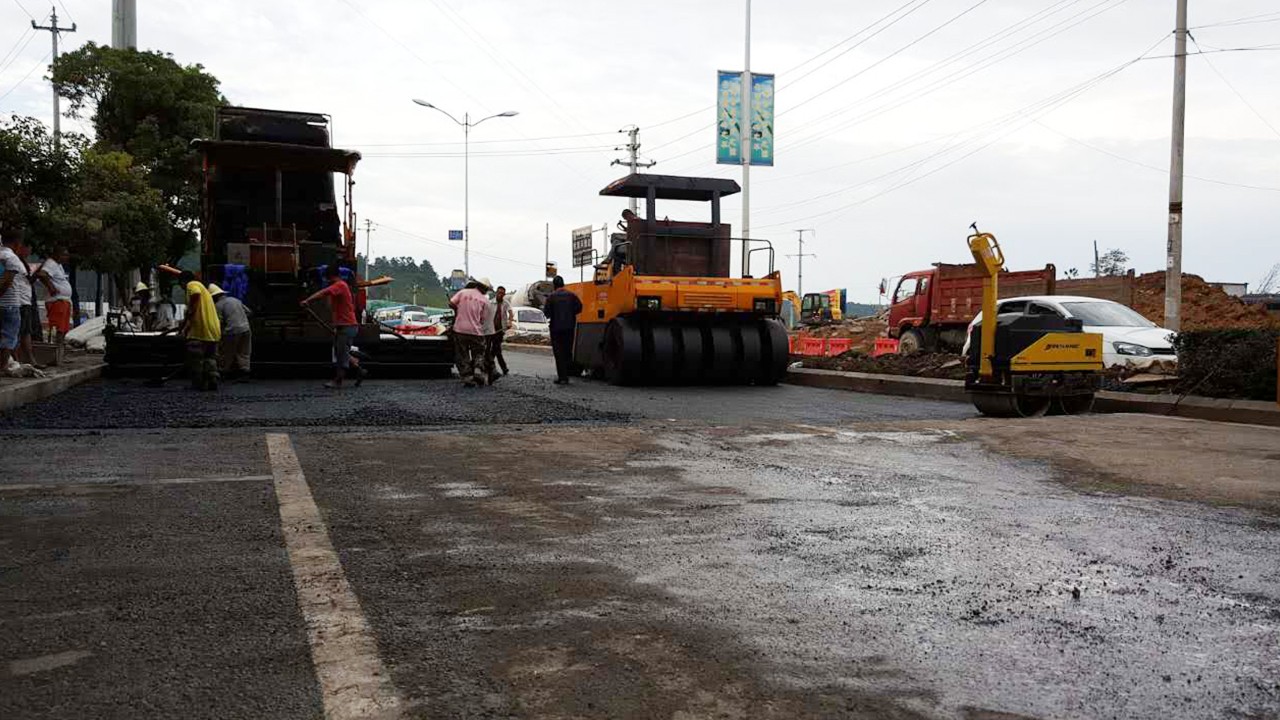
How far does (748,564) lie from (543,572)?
0.81 m

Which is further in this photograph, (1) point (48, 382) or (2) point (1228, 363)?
(1) point (48, 382)

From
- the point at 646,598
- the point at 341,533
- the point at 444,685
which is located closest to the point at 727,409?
the point at 341,533

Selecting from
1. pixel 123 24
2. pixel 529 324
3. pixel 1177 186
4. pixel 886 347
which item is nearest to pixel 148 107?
pixel 123 24

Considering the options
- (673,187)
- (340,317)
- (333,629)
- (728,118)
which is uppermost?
(728,118)

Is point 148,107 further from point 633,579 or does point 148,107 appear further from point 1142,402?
point 633,579

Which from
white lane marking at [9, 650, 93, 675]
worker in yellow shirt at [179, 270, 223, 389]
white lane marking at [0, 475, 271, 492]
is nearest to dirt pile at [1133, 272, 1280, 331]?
worker in yellow shirt at [179, 270, 223, 389]

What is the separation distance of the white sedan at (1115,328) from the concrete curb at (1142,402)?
2.98 ft

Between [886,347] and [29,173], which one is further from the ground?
[29,173]

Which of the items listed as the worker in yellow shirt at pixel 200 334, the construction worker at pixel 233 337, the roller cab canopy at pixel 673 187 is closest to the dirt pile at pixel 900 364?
the roller cab canopy at pixel 673 187

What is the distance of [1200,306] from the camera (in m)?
26.4

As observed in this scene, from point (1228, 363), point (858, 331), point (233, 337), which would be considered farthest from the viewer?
point (858, 331)

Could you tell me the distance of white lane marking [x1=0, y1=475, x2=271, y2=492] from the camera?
580 cm

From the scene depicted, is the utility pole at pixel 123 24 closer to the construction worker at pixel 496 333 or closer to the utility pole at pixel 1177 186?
the construction worker at pixel 496 333

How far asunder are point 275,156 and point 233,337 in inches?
120
